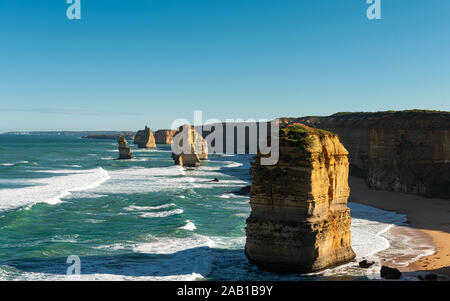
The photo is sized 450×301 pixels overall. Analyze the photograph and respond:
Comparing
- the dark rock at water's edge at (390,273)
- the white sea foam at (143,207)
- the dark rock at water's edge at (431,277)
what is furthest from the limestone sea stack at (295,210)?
the white sea foam at (143,207)

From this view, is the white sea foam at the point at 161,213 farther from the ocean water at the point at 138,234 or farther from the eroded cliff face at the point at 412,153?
the eroded cliff face at the point at 412,153

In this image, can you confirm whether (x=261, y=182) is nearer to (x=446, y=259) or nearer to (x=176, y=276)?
(x=176, y=276)

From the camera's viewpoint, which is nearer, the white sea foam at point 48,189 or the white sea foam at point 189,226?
the white sea foam at point 189,226

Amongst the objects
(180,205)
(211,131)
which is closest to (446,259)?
(180,205)

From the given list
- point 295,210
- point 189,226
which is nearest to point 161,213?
point 189,226

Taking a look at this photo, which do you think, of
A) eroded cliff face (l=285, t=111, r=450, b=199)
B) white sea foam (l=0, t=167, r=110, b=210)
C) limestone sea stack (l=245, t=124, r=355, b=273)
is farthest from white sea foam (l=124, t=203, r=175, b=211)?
eroded cliff face (l=285, t=111, r=450, b=199)

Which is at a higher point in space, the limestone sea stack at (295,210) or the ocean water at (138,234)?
the limestone sea stack at (295,210)

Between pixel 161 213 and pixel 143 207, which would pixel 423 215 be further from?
pixel 143 207

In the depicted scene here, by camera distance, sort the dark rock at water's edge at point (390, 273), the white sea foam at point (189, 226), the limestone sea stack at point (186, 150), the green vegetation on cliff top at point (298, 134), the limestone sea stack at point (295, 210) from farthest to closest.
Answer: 1. the limestone sea stack at point (186, 150)
2. the white sea foam at point (189, 226)
3. the green vegetation on cliff top at point (298, 134)
4. the limestone sea stack at point (295, 210)
5. the dark rock at water's edge at point (390, 273)

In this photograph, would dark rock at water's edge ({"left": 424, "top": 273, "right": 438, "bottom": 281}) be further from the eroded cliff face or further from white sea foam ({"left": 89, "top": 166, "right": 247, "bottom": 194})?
white sea foam ({"left": 89, "top": 166, "right": 247, "bottom": 194})
